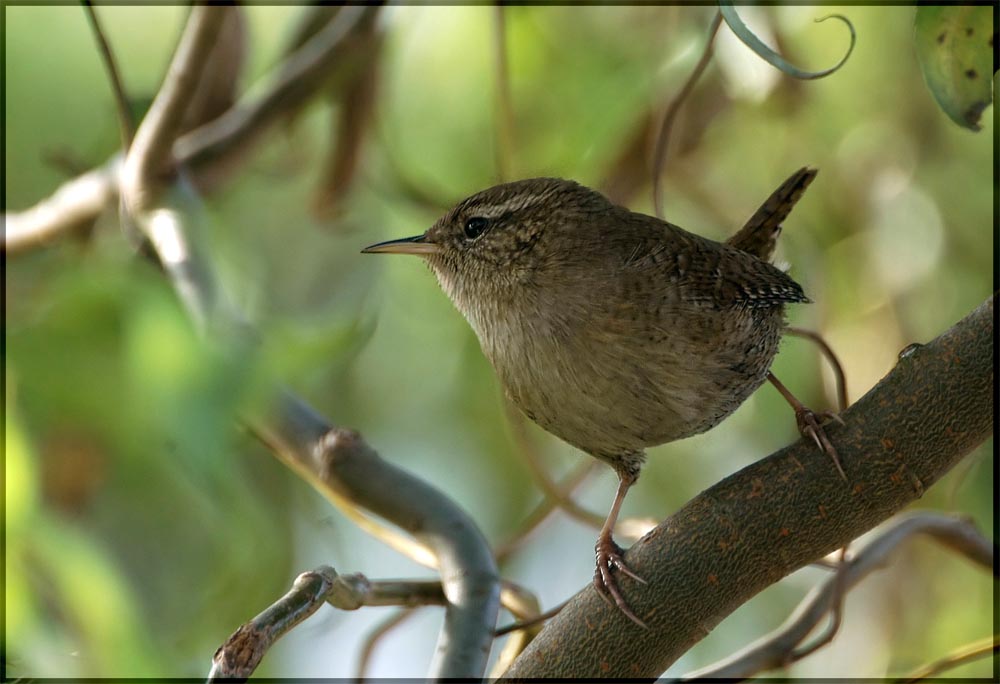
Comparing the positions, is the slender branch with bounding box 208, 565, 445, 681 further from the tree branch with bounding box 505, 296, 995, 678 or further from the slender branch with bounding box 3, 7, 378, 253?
the slender branch with bounding box 3, 7, 378, 253

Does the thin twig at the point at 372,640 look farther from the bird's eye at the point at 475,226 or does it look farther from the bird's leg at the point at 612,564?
the bird's eye at the point at 475,226

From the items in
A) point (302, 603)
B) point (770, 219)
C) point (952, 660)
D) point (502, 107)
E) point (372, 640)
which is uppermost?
point (502, 107)

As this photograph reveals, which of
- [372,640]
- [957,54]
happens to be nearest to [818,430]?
[957,54]

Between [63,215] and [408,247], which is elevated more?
[63,215]

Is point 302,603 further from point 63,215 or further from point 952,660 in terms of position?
point 63,215

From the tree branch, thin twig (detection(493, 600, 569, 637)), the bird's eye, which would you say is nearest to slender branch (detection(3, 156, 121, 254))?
the bird's eye

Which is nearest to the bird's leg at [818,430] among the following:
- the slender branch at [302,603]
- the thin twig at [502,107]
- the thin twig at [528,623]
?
the thin twig at [528,623]

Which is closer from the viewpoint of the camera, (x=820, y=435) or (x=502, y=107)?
(x=820, y=435)
